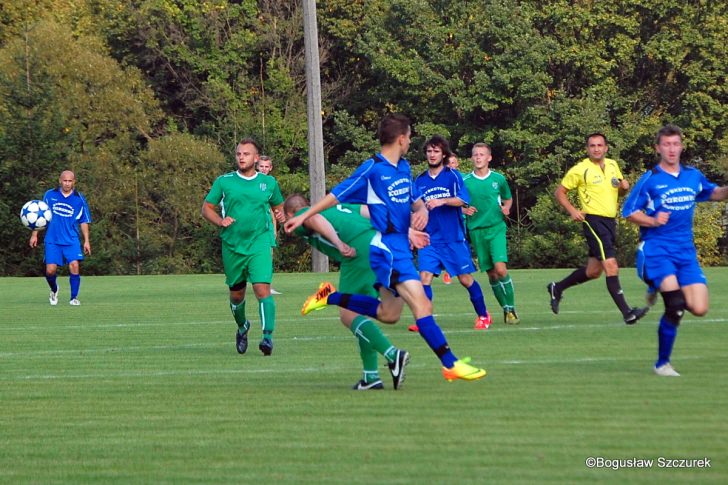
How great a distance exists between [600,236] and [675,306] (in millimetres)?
5334

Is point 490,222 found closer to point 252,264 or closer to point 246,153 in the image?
point 252,264

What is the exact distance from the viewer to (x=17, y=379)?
39.3ft

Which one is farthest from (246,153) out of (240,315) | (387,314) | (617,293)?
(617,293)

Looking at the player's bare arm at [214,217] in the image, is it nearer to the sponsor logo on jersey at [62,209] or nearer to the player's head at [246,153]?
the player's head at [246,153]

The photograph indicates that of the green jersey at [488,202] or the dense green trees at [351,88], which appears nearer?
the green jersey at [488,202]

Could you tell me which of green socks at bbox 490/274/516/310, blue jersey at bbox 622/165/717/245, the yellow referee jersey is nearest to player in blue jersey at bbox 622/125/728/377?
blue jersey at bbox 622/165/717/245

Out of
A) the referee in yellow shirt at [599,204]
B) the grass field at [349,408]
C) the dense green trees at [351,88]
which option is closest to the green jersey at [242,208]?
the grass field at [349,408]

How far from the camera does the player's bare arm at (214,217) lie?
1356cm

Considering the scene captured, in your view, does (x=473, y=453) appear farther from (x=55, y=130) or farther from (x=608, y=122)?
(x=608, y=122)

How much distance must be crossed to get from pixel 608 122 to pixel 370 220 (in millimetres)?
43973

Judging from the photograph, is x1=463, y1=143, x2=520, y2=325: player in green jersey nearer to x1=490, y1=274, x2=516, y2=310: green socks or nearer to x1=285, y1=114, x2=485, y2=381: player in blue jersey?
x1=490, y1=274, x2=516, y2=310: green socks

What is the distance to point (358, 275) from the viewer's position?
10.8 m

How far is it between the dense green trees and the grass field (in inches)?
1295

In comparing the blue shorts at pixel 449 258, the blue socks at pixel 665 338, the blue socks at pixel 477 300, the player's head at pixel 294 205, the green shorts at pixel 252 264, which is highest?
the player's head at pixel 294 205
